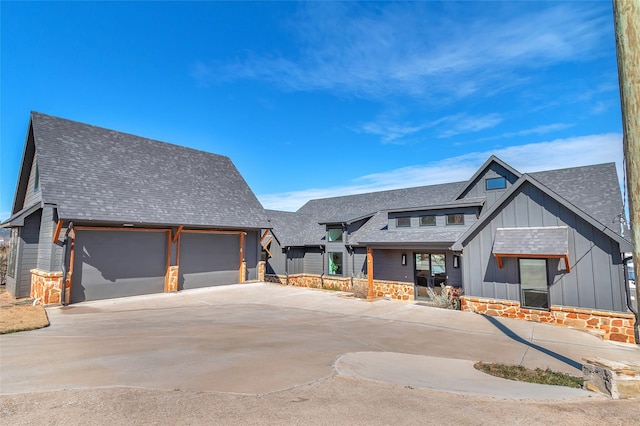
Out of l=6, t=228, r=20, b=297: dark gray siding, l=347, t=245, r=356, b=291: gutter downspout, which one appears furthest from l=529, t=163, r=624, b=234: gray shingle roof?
l=6, t=228, r=20, b=297: dark gray siding

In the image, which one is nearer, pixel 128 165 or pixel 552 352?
pixel 552 352

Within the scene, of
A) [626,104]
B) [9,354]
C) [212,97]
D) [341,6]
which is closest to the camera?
[626,104]

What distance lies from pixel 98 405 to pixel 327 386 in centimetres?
289

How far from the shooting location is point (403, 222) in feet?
61.4

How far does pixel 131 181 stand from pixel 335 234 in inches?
518

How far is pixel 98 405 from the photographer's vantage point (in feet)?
13.1

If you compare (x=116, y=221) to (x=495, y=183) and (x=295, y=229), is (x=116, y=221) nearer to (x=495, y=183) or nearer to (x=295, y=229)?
(x=295, y=229)

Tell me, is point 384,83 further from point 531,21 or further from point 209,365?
point 209,365

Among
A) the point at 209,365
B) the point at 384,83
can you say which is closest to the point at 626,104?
the point at 209,365

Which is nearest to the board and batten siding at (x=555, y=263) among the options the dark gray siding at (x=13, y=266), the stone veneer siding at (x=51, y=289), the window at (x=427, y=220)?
the window at (x=427, y=220)

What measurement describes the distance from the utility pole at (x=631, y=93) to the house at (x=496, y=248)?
854cm

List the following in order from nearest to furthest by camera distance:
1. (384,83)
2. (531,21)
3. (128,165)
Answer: (531,21)
(128,165)
(384,83)

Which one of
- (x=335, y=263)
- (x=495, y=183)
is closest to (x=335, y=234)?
(x=335, y=263)

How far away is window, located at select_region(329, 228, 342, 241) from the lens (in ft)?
77.4
